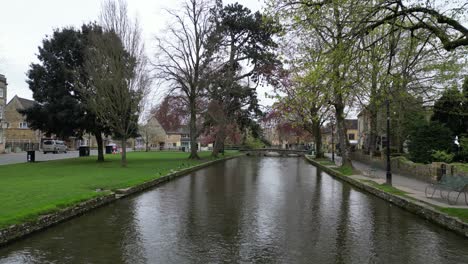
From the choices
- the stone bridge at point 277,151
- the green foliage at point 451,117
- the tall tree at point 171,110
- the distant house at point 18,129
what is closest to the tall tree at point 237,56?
the tall tree at point 171,110

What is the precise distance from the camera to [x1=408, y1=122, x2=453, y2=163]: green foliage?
26875mm

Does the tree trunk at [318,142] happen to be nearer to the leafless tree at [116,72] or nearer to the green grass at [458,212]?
the leafless tree at [116,72]

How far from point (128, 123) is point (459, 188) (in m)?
22.9

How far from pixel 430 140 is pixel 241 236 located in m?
22.8

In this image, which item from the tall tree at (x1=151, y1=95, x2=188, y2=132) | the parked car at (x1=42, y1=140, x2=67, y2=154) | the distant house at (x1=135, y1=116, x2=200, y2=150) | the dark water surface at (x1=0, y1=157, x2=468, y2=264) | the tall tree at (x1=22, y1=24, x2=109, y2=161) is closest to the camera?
the dark water surface at (x1=0, y1=157, x2=468, y2=264)

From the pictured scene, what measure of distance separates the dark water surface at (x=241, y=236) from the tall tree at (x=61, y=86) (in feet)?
66.8

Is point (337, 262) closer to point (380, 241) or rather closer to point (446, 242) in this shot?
point (380, 241)

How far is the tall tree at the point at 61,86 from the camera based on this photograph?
32.1 m

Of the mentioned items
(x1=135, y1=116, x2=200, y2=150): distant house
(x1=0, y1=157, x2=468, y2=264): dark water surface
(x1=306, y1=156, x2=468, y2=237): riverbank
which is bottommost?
(x1=0, y1=157, x2=468, y2=264): dark water surface

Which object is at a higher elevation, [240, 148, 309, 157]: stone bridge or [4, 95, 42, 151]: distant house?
[4, 95, 42, 151]: distant house

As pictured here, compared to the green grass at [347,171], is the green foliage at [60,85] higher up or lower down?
higher up

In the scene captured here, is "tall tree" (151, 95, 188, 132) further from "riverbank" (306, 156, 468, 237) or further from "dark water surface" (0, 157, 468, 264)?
"dark water surface" (0, 157, 468, 264)

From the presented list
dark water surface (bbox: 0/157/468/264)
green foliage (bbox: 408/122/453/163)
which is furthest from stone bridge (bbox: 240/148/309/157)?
dark water surface (bbox: 0/157/468/264)

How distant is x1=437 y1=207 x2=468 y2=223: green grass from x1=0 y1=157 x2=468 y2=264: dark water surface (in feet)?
2.11
